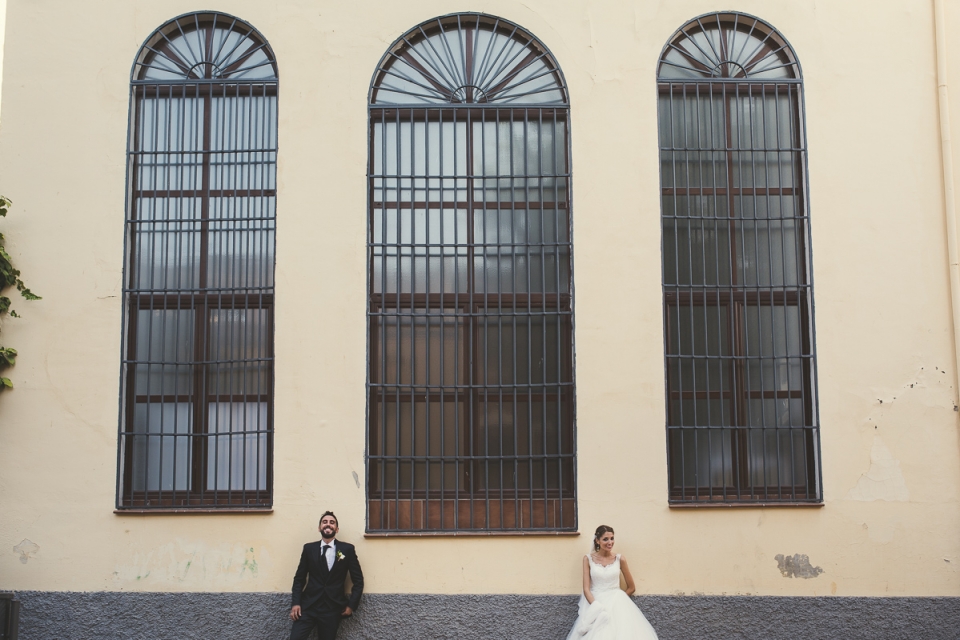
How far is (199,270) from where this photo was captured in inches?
284

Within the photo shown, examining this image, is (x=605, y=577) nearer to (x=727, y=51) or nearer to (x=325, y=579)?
(x=325, y=579)

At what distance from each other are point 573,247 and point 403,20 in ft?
8.34

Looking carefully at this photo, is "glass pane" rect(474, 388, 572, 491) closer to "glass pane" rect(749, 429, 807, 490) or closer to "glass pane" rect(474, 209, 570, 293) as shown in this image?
"glass pane" rect(474, 209, 570, 293)

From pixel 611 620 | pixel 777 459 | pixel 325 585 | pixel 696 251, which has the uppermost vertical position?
pixel 696 251

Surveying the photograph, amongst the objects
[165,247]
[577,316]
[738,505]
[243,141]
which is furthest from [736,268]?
[165,247]

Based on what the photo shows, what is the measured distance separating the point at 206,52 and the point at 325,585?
4778 millimetres

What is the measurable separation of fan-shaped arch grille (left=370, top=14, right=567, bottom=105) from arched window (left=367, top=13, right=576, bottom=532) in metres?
0.01

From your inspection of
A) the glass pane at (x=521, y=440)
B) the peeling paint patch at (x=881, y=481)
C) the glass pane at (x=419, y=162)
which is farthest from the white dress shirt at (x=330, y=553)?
the peeling paint patch at (x=881, y=481)

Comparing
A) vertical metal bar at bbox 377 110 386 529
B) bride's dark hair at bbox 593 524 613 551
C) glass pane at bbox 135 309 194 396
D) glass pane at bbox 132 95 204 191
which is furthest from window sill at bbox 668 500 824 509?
glass pane at bbox 132 95 204 191

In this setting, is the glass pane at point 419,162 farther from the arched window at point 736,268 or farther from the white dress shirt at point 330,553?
the white dress shirt at point 330,553

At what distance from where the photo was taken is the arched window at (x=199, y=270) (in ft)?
23.1

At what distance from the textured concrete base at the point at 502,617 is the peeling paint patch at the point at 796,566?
203mm

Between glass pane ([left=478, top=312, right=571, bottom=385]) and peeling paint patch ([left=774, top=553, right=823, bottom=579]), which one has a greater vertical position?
glass pane ([left=478, top=312, right=571, bottom=385])

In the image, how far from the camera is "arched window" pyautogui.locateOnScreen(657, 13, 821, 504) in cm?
702
